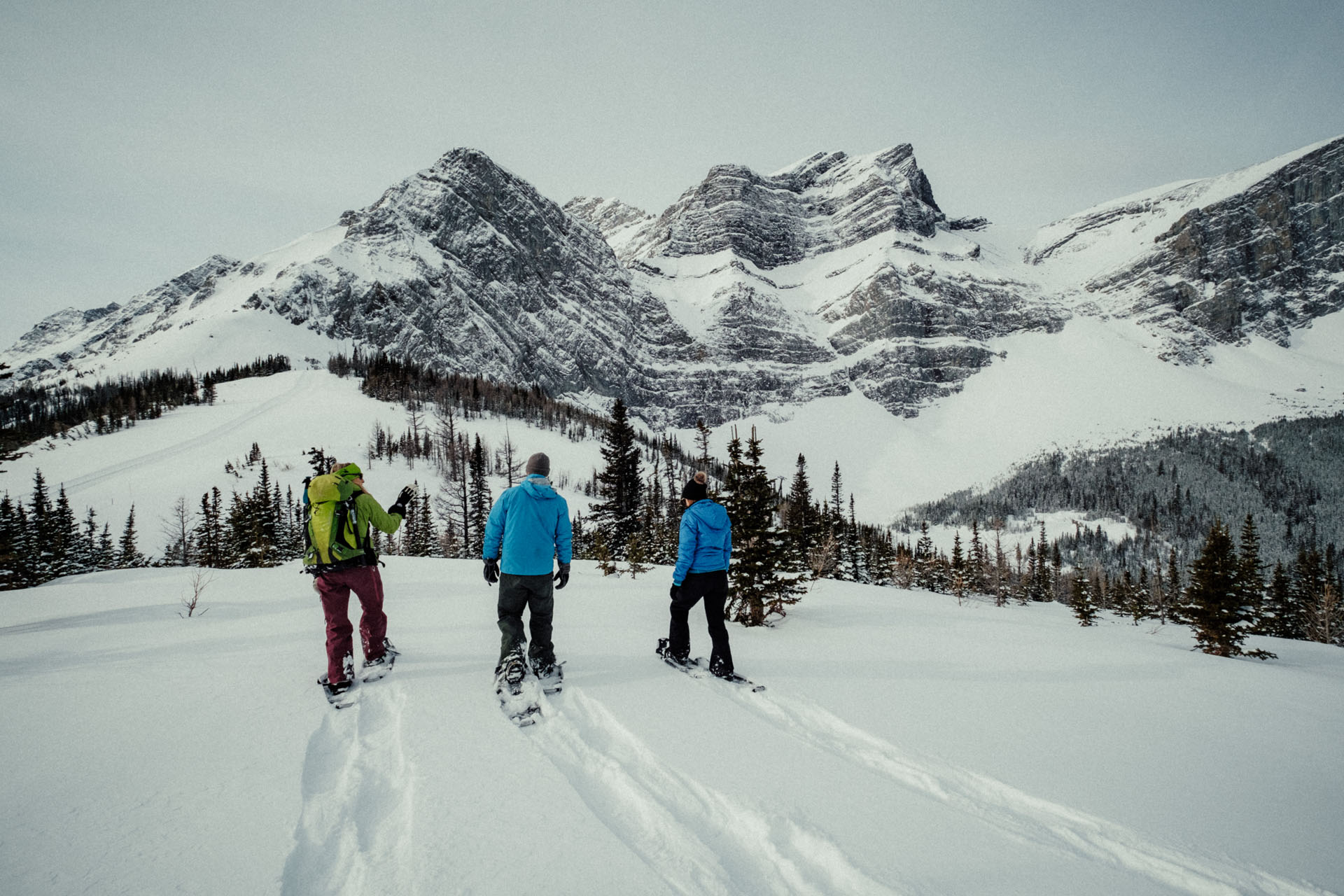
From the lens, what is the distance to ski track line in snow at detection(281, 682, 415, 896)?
8.39 feet

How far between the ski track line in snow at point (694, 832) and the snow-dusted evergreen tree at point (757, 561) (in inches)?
246

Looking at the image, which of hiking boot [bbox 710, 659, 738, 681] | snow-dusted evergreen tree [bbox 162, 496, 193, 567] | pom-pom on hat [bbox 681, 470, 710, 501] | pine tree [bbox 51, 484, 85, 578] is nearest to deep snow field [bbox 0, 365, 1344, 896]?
hiking boot [bbox 710, 659, 738, 681]

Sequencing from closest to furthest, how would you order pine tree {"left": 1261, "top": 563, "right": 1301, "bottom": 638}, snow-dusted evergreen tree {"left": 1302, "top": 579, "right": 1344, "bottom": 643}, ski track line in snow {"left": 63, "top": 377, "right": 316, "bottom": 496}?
pine tree {"left": 1261, "top": 563, "right": 1301, "bottom": 638}, snow-dusted evergreen tree {"left": 1302, "top": 579, "right": 1344, "bottom": 643}, ski track line in snow {"left": 63, "top": 377, "right": 316, "bottom": 496}

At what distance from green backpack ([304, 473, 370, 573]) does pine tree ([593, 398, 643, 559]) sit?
853 inches

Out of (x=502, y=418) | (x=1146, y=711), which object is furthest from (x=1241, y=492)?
(x=1146, y=711)

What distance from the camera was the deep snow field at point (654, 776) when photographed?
2.71 metres

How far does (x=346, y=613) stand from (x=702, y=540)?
13.0 ft

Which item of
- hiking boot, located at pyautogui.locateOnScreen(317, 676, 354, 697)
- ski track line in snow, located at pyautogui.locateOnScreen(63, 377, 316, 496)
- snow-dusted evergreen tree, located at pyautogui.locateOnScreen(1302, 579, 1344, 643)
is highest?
ski track line in snow, located at pyautogui.locateOnScreen(63, 377, 316, 496)

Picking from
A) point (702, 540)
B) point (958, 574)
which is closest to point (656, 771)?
point (702, 540)

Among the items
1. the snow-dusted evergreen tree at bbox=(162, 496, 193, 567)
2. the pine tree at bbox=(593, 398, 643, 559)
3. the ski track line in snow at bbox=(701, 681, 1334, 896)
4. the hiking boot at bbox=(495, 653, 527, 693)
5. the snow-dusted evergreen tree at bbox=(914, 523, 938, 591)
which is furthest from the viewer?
the snow-dusted evergreen tree at bbox=(914, 523, 938, 591)

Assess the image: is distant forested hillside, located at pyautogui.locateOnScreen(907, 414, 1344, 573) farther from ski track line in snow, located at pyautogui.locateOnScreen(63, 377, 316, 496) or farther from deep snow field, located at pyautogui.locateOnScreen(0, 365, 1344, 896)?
ski track line in snow, located at pyautogui.locateOnScreen(63, 377, 316, 496)

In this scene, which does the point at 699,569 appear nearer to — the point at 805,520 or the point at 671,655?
the point at 671,655

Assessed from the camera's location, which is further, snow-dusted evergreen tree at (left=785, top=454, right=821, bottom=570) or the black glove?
snow-dusted evergreen tree at (left=785, top=454, right=821, bottom=570)

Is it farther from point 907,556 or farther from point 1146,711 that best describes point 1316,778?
point 907,556
